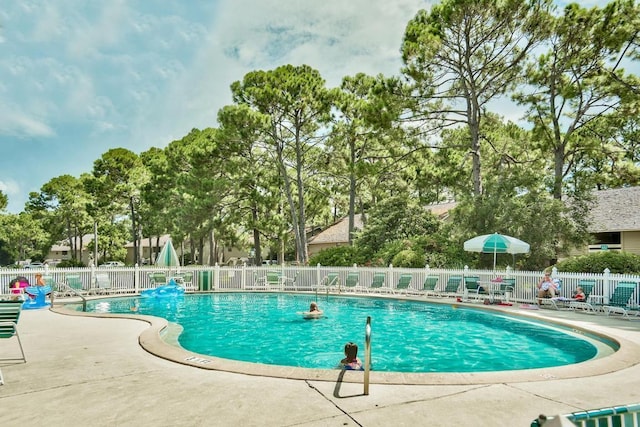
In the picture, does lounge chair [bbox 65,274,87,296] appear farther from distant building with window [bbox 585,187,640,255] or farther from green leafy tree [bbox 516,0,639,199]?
distant building with window [bbox 585,187,640,255]

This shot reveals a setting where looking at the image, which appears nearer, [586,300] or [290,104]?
[586,300]

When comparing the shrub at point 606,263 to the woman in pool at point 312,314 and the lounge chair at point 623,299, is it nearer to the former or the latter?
the lounge chair at point 623,299

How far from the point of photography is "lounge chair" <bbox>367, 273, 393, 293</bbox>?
18812 millimetres

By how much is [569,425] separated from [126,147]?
43.8 m

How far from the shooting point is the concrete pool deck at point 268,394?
4.32 metres

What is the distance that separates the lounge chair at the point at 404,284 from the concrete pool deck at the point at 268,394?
1095 centimetres

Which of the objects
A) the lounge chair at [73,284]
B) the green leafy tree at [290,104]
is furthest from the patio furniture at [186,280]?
the green leafy tree at [290,104]

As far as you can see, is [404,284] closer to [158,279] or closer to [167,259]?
[167,259]

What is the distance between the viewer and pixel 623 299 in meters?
12.0

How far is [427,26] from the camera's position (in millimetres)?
21438

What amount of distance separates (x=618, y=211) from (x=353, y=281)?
56.0 ft

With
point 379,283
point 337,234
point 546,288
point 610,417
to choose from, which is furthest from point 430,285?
point 337,234

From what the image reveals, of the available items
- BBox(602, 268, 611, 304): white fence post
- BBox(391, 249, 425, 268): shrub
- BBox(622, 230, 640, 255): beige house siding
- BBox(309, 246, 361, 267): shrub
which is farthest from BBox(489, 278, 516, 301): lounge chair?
BBox(622, 230, 640, 255): beige house siding

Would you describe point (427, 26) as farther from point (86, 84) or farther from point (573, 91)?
point (86, 84)
